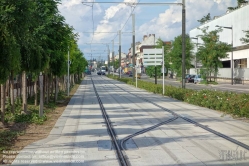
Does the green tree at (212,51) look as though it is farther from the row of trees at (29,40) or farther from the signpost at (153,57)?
the row of trees at (29,40)

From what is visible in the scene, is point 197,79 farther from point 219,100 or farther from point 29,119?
point 29,119

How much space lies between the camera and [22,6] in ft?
36.7

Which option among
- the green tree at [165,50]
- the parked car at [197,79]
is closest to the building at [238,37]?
the parked car at [197,79]

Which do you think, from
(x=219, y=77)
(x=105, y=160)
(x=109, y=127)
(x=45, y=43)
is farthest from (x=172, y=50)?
(x=105, y=160)

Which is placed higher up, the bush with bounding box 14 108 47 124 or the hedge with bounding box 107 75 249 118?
the hedge with bounding box 107 75 249 118

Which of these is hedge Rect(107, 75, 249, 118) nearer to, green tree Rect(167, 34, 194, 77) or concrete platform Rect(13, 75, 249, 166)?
concrete platform Rect(13, 75, 249, 166)

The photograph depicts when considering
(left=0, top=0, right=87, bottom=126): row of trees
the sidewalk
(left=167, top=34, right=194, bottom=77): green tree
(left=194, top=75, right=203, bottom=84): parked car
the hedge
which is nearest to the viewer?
the sidewalk

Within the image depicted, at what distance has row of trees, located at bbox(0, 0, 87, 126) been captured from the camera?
10.6 m

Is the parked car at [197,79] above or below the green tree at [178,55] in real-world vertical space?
below

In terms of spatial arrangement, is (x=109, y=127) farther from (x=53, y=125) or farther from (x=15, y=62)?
(x=15, y=62)

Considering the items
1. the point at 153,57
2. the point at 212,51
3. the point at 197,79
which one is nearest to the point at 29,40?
the point at 153,57

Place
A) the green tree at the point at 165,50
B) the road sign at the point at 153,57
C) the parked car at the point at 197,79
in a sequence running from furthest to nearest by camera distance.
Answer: the green tree at the point at 165,50 → the parked car at the point at 197,79 → the road sign at the point at 153,57

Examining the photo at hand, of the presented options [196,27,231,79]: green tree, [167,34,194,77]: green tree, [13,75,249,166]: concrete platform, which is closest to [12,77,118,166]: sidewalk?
[13,75,249,166]: concrete platform

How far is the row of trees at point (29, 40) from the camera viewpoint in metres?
10.6
